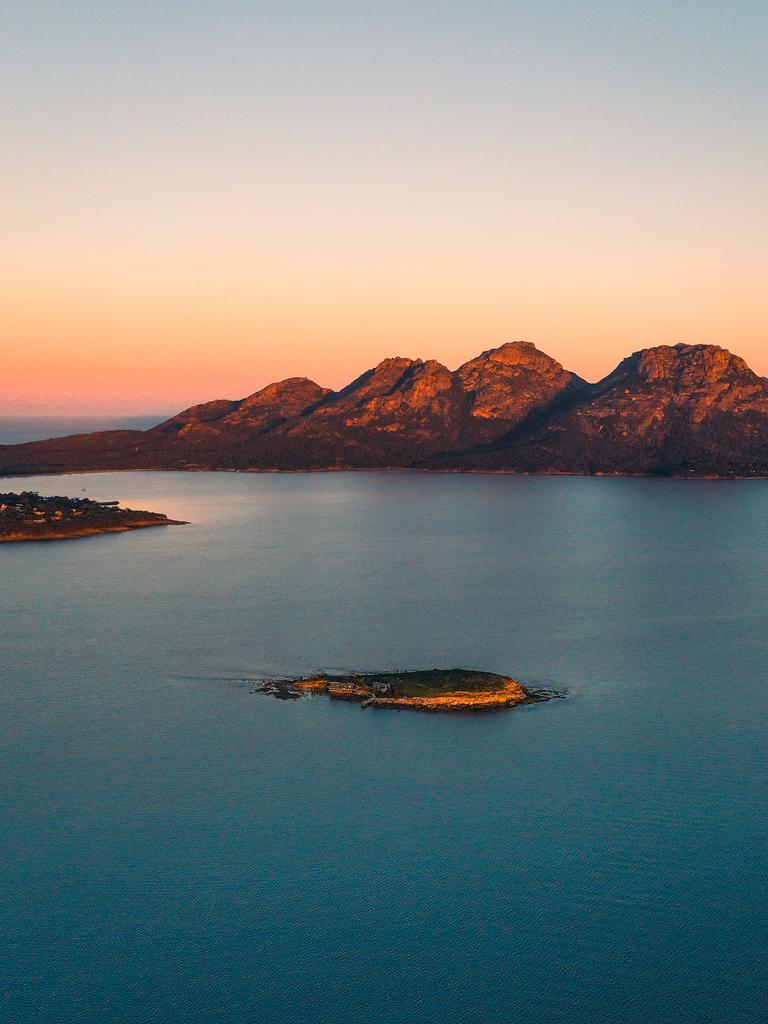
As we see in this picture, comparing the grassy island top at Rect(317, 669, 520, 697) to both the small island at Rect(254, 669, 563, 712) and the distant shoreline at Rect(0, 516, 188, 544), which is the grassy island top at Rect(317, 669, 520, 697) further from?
the distant shoreline at Rect(0, 516, 188, 544)

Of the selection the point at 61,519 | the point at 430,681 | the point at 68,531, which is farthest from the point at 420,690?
the point at 61,519

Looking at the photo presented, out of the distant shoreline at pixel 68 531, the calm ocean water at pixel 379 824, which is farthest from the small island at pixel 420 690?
the distant shoreline at pixel 68 531

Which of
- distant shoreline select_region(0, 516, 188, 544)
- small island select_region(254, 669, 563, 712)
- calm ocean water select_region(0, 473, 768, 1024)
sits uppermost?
distant shoreline select_region(0, 516, 188, 544)

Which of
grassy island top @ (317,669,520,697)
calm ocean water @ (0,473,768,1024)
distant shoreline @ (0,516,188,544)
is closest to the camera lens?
calm ocean water @ (0,473,768,1024)

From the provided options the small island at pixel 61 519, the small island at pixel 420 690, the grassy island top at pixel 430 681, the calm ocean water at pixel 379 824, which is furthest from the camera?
the small island at pixel 61 519

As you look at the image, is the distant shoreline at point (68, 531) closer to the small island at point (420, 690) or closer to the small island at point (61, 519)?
the small island at point (61, 519)

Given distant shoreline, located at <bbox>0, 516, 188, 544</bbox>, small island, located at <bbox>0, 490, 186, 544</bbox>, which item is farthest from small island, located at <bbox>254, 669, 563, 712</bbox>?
small island, located at <bbox>0, 490, 186, 544</bbox>
